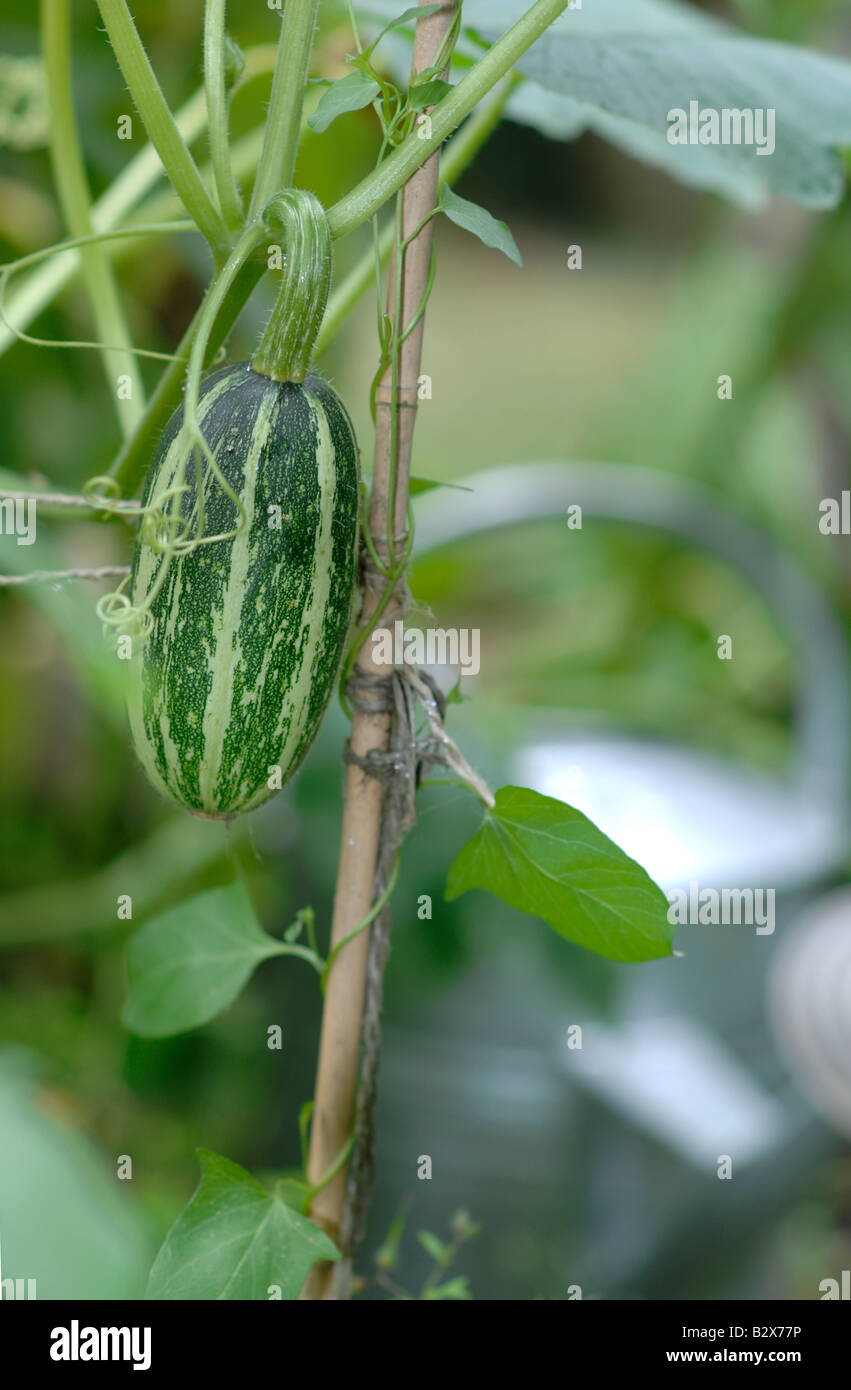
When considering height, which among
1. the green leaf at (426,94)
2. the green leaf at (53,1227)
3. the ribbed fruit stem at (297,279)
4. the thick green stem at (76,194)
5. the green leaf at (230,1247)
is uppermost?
the thick green stem at (76,194)

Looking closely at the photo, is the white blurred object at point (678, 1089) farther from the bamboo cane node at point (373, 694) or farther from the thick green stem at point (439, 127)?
the thick green stem at point (439, 127)

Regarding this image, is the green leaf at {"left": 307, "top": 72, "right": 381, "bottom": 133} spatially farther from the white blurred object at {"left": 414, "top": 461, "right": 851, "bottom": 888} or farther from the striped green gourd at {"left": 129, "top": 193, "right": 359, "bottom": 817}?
the white blurred object at {"left": 414, "top": 461, "right": 851, "bottom": 888}

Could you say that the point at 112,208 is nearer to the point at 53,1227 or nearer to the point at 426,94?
the point at 426,94

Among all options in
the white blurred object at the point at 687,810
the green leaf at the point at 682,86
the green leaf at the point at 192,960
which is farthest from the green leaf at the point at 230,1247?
the white blurred object at the point at 687,810

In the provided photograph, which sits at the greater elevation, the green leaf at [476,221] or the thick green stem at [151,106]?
the thick green stem at [151,106]

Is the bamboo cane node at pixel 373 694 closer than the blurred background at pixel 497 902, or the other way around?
the bamboo cane node at pixel 373 694

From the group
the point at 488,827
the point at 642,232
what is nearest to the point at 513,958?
the point at 488,827
